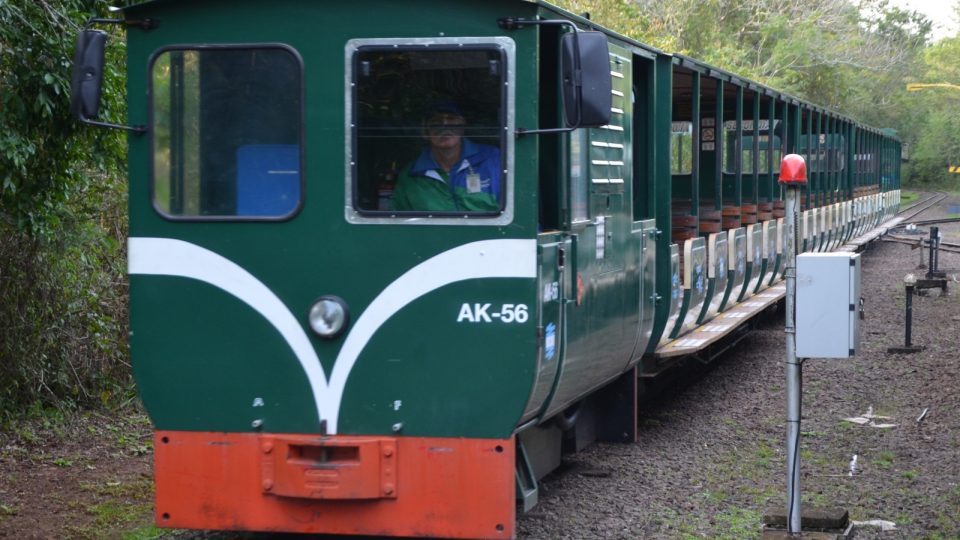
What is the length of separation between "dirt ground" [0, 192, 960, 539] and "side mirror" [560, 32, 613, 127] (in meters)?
2.28

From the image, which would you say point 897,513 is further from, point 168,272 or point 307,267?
point 168,272

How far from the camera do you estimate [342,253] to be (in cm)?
589

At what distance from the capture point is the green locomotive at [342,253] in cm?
579

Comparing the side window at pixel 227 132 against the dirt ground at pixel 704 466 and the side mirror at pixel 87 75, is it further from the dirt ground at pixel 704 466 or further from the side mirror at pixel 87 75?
the dirt ground at pixel 704 466

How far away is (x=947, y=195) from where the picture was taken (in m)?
69.8

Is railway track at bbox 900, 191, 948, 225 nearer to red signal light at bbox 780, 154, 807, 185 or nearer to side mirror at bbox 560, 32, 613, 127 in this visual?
red signal light at bbox 780, 154, 807, 185

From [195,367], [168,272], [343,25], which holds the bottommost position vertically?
[195,367]

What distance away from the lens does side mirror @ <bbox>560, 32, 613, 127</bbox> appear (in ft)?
18.2

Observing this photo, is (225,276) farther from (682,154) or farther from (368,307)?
(682,154)

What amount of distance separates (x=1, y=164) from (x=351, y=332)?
3.03 m

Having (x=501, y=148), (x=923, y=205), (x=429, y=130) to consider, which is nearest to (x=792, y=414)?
(x=501, y=148)

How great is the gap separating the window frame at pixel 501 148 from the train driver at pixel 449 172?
0.05 m

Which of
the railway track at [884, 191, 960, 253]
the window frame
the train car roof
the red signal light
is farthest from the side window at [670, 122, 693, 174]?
the railway track at [884, 191, 960, 253]

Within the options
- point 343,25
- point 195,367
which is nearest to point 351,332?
point 195,367
